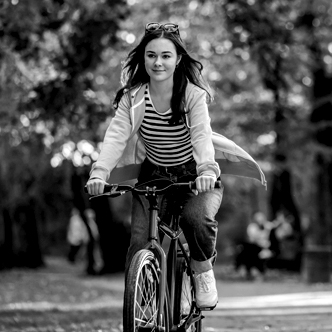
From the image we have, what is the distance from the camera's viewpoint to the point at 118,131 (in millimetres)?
4891

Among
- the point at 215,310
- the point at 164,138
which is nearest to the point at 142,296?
the point at 164,138

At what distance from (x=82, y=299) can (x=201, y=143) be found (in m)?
9.41

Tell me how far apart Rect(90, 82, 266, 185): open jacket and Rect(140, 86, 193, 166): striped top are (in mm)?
75

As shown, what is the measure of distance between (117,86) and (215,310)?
16.9 feet

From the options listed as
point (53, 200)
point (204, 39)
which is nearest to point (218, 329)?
point (204, 39)

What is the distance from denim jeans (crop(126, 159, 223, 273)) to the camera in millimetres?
4809

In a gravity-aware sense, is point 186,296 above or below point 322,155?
below

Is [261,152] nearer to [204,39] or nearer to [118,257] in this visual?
[204,39]

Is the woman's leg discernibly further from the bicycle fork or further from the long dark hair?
the long dark hair

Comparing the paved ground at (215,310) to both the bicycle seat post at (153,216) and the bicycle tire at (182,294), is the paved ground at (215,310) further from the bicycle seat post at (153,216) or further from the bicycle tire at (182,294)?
the bicycle seat post at (153,216)

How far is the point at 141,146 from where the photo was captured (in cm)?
518

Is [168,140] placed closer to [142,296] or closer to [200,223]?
[200,223]

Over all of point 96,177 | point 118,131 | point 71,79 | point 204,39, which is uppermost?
point 204,39

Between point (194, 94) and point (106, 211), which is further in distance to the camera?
point (106, 211)
